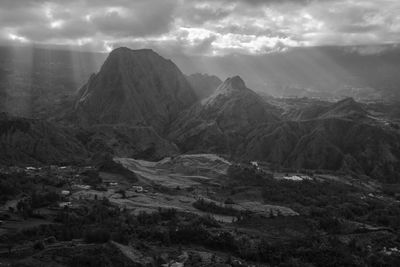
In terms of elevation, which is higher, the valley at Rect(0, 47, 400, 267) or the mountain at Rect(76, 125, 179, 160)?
the valley at Rect(0, 47, 400, 267)

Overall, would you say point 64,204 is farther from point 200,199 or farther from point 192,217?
point 200,199

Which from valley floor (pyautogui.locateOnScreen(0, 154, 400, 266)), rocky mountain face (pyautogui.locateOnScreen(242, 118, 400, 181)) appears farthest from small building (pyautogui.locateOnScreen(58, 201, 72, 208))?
rocky mountain face (pyautogui.locateOnScreen(242, 118, 400, 181))

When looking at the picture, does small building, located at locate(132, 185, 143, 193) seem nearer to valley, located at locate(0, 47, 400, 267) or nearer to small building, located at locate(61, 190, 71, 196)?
valley, located at locate(0, 47, 400, 267)

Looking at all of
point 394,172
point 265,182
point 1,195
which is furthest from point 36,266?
point 394,172

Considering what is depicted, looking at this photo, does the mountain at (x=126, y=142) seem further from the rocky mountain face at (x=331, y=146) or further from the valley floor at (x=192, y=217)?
the valley floor at (x=192, y=217)

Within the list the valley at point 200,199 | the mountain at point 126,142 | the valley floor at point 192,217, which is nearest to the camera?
the valley floor at point 192,217

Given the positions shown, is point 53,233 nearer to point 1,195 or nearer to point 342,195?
point 1,195

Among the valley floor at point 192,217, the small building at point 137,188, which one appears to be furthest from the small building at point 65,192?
the small building at point 137,188

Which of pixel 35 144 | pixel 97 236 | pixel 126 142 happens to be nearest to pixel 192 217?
pixel 97 236
